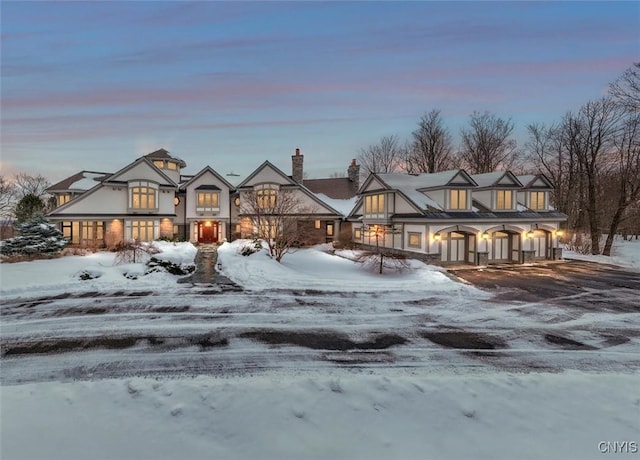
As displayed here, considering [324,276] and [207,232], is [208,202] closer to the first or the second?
[207,232]

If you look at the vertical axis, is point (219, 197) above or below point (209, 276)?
above

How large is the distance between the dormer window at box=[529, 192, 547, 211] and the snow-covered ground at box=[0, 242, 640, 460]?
1731 centimetres

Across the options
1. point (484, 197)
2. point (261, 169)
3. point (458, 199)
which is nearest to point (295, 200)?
point (261, 169)

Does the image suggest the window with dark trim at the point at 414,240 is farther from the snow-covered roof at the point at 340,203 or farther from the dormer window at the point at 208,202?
the dormer window at the point at 208,202

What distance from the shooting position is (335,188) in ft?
133

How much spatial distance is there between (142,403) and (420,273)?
15598mm

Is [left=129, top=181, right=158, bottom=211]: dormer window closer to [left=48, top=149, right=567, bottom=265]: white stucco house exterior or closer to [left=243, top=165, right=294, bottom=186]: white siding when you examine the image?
[left=48, top=149, right=567, bottom=265]: white stucco house exterior

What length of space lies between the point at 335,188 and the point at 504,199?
19.2 m

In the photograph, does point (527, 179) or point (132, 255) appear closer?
point (132, 255)

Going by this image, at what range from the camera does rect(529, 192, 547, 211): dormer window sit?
91.4ft

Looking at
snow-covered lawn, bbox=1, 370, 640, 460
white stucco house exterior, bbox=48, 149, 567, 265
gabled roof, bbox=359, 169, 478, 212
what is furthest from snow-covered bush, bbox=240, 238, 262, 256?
snow-covered lawn, bbox=1, 370, 640, 460

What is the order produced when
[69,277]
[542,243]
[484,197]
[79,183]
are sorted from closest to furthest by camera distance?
[69,277]
[484,197]
[542,243]
[79,183]

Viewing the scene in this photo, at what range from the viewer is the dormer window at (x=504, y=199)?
26.3 metres

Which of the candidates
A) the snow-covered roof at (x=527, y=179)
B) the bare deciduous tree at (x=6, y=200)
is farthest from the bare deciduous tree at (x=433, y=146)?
the bare deciduous tree at (x=6, y=200)
